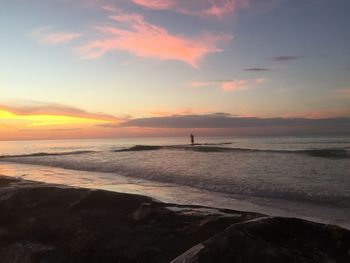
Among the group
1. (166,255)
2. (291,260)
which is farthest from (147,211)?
(291,260)

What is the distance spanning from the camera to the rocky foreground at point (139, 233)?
4023mm

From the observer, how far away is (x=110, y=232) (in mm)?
5836

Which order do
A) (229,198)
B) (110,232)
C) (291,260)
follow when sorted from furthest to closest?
(229,198) < (110,232) < (291,260)

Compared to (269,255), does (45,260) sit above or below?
below

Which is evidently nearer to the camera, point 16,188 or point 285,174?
point 16,188

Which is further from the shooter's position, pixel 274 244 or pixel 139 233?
pixel 139 233

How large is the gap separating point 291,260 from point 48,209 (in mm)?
4684

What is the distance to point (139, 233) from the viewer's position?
5742 mm

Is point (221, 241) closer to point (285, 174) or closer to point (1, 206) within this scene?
point (1, 206)

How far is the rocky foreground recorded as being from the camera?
13.2ft

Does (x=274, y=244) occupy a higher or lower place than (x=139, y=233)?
higher

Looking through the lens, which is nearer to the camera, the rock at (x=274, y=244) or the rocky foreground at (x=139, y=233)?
the rock at (x=274, y=244)

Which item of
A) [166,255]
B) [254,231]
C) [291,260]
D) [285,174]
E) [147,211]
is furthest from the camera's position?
[285,174]

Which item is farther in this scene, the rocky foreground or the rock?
the rocky foreground
